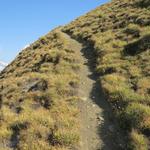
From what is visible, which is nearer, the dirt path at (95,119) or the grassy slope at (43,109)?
the dirt path at (95,119)

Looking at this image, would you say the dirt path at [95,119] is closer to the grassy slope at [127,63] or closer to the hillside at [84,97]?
the hillside at [84,97]

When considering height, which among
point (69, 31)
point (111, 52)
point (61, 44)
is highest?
point (69, 31)

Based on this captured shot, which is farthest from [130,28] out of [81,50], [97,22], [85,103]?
[85,103]

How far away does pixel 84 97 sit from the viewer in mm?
22453

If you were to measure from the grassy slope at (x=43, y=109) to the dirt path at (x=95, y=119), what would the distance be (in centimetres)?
57

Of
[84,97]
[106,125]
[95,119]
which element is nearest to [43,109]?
[84,97]

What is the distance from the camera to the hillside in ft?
56.4

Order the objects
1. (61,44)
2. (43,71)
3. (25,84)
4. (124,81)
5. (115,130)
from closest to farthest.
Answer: (115,130)
(124,81)
(25,84)
(43,71)
(61,44)

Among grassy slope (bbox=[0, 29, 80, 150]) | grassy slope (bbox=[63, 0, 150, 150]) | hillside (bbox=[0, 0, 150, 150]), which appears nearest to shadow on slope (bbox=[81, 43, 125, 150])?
hillside (bbox=[0, 0, 150, 150])

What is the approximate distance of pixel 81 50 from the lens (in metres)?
36.1

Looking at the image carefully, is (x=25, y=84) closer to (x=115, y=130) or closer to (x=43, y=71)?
(x=43, y=71)

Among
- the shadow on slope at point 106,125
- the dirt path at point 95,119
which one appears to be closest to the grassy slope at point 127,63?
the shadow on slope at point 106,125

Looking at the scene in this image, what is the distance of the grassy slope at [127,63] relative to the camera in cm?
1762

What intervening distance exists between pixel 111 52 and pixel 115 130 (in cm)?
1357
